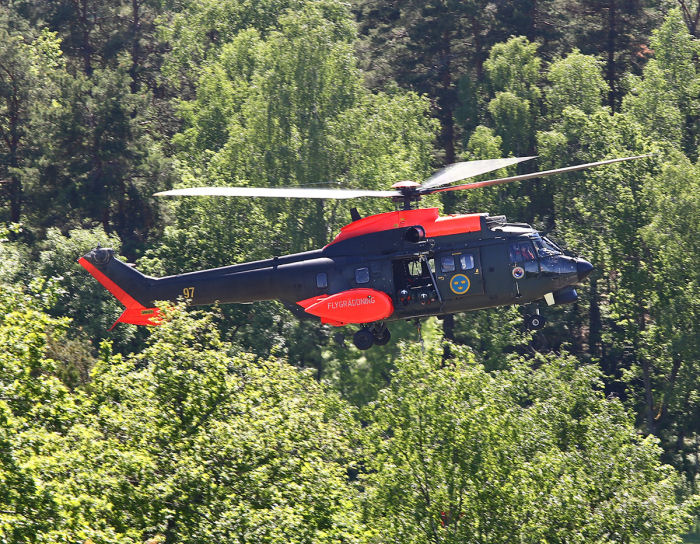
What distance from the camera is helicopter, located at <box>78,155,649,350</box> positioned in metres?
34.6

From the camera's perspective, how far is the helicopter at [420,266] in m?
34.6

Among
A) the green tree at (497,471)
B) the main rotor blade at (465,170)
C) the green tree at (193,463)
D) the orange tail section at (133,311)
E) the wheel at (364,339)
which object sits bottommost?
the green tree at (497,471)

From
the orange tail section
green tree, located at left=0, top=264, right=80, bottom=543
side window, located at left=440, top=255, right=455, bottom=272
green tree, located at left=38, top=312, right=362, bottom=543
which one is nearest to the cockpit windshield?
side window, located at left=440, top=255, right=455, bottom=272

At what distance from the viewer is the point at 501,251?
1372 inches

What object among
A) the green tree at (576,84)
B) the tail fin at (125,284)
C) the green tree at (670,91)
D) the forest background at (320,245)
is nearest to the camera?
the forest background at (320,245)

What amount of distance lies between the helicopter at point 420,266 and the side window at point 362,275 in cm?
3

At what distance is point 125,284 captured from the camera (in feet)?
129

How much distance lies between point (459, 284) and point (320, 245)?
23815 millimetres

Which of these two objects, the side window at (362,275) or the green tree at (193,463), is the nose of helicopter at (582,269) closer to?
the side window at (362,275)

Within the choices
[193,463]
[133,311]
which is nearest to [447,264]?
[193,463]

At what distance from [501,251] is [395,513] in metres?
9.57

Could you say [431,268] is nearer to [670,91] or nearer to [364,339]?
[364,339]

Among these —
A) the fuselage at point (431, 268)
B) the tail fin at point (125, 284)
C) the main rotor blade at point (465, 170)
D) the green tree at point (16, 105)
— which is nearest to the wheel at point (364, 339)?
the fuselage at point (431, 268)

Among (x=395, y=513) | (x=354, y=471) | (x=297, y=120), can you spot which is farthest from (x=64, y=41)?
(x=395, y=513)
